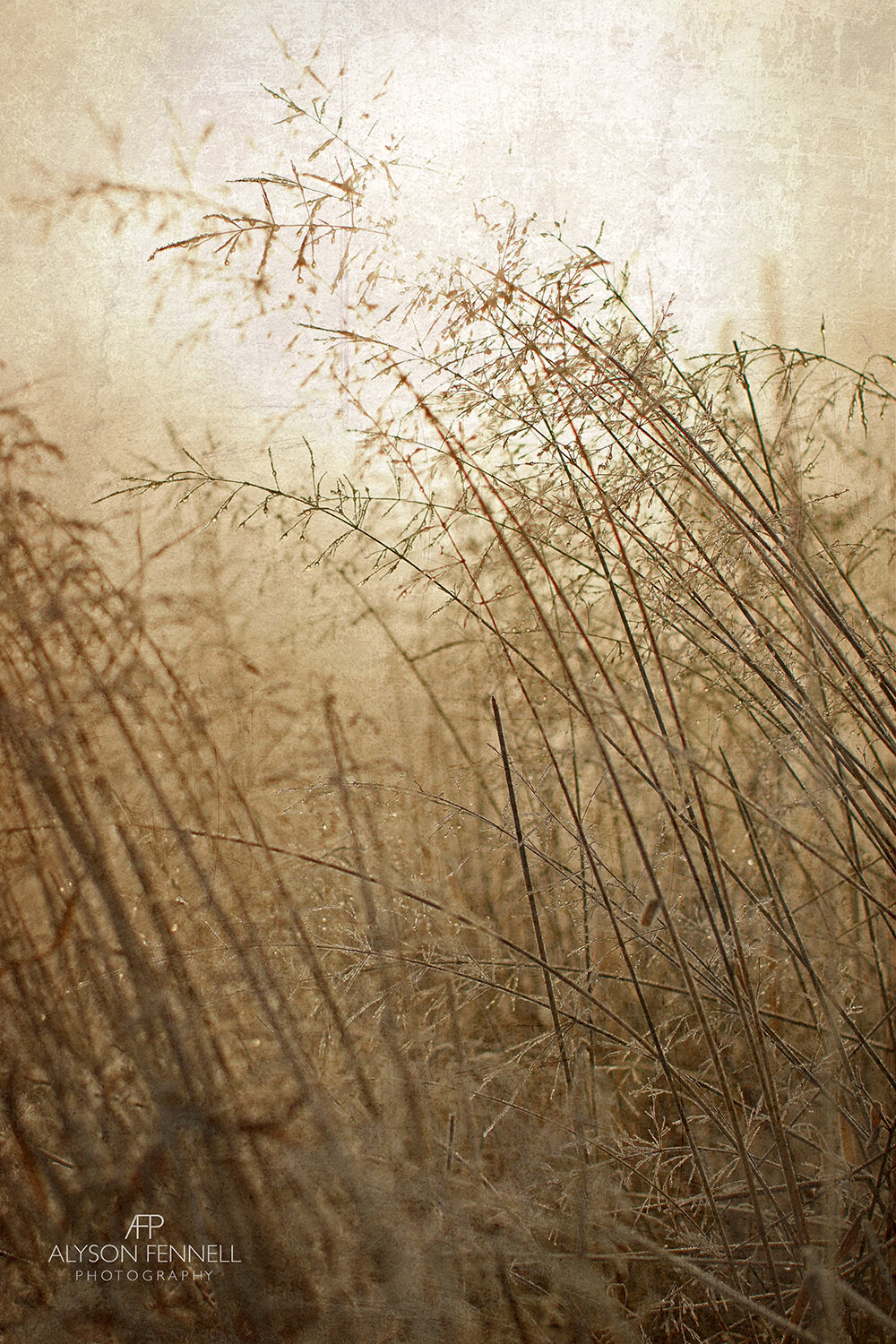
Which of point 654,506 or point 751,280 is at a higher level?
point 751,280

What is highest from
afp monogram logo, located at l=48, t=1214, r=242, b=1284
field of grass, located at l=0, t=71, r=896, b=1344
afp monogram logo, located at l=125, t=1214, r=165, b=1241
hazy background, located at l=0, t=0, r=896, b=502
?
hazy background, located at l=0, t=0, r=896, b=502

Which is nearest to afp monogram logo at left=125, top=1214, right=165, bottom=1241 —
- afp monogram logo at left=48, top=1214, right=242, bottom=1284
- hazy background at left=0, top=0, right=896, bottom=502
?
afp monogram logo at left=48, top=1214, right=242, bottom=1284

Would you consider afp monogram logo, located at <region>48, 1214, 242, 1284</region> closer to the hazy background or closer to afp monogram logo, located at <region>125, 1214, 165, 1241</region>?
afp monogram logo, located at <region>125, 1214, 165, 1241</region>

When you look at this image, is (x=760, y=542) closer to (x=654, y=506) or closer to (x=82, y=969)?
(x=654, y=506)

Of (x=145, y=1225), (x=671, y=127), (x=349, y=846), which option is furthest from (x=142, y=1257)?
(x=671, y=127)

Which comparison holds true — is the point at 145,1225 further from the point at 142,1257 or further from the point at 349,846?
the point at 349,846

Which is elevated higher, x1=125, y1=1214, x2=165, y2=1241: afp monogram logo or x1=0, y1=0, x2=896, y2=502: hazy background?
x1=0, y1=0, x2=896, y2=502: hazy background

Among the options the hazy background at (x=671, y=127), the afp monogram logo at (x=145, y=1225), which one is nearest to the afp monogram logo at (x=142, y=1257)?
the afp monogram logo at (x=145, y=1225)

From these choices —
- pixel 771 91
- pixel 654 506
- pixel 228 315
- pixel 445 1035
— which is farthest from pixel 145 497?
pixel 771 91

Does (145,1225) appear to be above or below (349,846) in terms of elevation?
below

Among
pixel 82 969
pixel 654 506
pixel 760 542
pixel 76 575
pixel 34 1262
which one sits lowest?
pixel 34 1262

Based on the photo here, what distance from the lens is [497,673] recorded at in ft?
3.56

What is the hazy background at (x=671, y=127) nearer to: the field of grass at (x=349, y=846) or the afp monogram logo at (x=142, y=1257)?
the field of grass at (x=349, y=846)

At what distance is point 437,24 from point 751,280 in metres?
0.49
